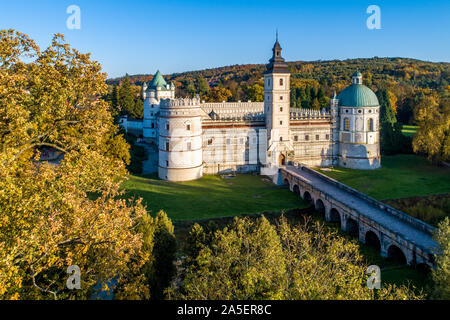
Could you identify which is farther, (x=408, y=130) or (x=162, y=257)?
(x=408, y=130)

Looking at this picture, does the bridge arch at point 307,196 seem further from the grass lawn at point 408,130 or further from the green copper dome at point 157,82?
the grass lawn at point 408,130

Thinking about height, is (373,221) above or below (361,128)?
below

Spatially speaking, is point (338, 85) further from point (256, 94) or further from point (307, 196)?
point (307, 196)

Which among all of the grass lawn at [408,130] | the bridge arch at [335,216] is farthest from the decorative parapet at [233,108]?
the bridge arch at [335,216]

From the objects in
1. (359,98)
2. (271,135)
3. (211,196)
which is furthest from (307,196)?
(359,98)

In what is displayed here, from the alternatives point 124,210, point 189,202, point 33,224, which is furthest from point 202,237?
point 189,202

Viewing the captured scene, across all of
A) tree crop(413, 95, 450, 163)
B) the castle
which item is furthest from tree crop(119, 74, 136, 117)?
tree crop(413, 95, 450, 163)
